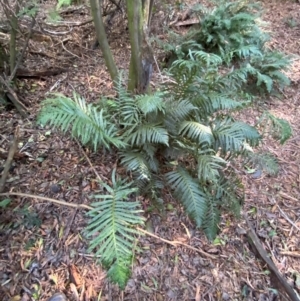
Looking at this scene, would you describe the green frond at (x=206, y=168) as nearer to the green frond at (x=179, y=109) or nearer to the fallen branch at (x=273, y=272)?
the green frond at (x=179, y=109)

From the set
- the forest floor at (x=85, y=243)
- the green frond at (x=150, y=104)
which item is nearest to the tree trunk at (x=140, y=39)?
the green frond at (x=150, y=104)

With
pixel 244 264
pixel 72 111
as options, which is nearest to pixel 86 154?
pixel 72 111

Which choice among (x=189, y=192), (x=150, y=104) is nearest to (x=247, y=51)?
(x=150, y=104)

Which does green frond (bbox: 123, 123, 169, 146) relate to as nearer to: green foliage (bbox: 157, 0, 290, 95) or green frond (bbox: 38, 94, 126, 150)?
green frond (bbox: 38, 94, 126, 150)

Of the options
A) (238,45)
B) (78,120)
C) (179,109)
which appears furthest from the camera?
(238,45)

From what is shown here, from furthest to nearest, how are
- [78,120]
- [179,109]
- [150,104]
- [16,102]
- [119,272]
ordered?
[16,102] < [179,109] < [150,104] < [78,120] < [119,272]

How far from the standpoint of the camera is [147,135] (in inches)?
88.2

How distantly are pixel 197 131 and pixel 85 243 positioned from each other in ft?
3.50

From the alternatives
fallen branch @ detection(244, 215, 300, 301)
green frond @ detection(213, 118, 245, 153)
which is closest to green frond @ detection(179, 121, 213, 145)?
green frond @ detection(213, 118, 245, 153)

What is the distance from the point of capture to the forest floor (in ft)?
6.61

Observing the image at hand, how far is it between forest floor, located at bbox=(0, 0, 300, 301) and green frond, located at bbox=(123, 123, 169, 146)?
28cm

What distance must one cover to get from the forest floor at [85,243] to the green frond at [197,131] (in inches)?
19.3

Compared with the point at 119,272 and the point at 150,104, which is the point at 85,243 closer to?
the point at 119,272

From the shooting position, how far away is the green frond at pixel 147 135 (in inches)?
85.7
